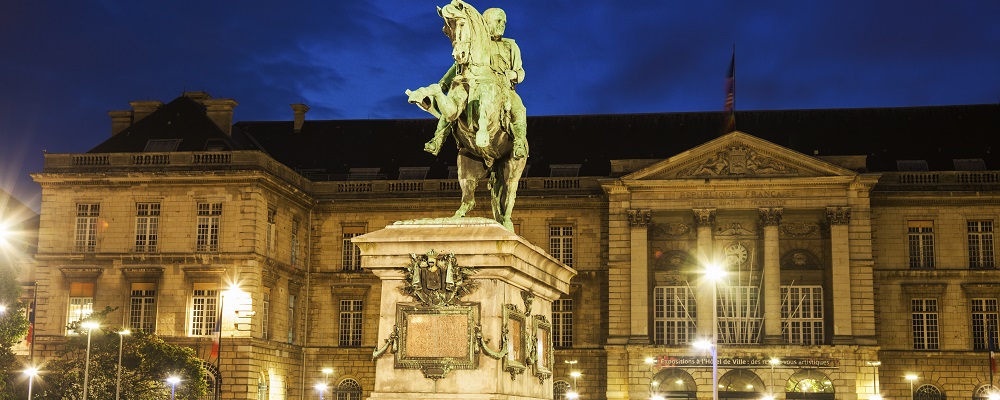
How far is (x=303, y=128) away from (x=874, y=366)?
2744 centimetres

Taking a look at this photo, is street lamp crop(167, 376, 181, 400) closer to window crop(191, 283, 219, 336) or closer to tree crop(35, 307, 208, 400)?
tree crop(35, 307, 208, 400)

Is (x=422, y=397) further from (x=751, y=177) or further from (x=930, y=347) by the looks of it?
(x=930, y=347)

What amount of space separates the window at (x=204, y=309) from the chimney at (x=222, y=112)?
795 centimetres

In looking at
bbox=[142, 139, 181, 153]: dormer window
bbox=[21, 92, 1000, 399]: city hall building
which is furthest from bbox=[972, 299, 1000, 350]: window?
bbox=[142, 139, 181, 153]: dormer window

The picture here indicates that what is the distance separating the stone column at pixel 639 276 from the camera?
175 ft

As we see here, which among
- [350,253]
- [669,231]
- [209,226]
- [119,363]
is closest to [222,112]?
[209,226]

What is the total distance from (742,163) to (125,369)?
79.2 ft

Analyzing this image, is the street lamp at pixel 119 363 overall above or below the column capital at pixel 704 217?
below

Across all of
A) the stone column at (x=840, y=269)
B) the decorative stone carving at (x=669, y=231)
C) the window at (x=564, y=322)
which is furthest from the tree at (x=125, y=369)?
the stone column at (x=840, y=269)

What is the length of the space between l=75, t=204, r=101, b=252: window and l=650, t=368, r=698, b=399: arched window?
71.8 feet

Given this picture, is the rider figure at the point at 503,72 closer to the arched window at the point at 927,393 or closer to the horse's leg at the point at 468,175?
the horse's leg at the point at 468,175

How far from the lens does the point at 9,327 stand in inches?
1551

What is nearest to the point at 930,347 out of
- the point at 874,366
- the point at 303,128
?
the point at 874,366

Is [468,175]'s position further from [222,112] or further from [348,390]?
[348,390]
